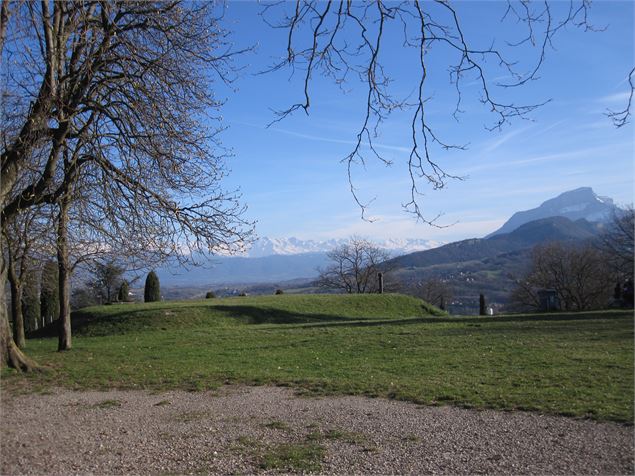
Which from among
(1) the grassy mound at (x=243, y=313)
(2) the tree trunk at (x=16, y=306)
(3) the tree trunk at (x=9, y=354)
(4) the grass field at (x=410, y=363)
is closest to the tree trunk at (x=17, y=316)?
(2) the tree trunk at (x=16, y=306)

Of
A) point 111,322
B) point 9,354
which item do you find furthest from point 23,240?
point 111,322

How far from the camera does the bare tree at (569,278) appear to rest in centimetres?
5347

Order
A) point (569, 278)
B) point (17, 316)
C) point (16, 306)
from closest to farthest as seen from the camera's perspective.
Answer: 1. point (17, 316)
2. point (16, 306)
3. point (569, 278)

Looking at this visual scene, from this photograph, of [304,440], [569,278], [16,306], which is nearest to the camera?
[304,440]

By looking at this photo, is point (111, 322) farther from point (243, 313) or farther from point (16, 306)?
point (243, 313)

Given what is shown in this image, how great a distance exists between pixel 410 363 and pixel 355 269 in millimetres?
54920

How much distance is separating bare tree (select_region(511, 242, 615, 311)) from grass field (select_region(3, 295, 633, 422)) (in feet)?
113

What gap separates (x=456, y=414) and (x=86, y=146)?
7681 mm

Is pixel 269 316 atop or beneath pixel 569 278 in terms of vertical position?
atop

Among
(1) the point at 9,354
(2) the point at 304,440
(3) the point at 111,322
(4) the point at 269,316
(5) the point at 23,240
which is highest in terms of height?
(5) the point at 23,240

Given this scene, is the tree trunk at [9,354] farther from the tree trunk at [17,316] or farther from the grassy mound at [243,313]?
the grassy mound at [243,313]

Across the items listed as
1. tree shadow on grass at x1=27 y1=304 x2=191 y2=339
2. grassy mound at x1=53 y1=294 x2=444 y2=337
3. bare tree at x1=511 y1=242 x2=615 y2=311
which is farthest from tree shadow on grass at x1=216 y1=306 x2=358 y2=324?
bare tree at x1=511 y1=242 x2=615 y2=311

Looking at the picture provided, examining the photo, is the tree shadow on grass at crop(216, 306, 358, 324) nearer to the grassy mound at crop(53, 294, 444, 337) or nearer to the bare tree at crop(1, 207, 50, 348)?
the grassy mound at crop(53, 294, 444, 337)

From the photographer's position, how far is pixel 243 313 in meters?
29.9
